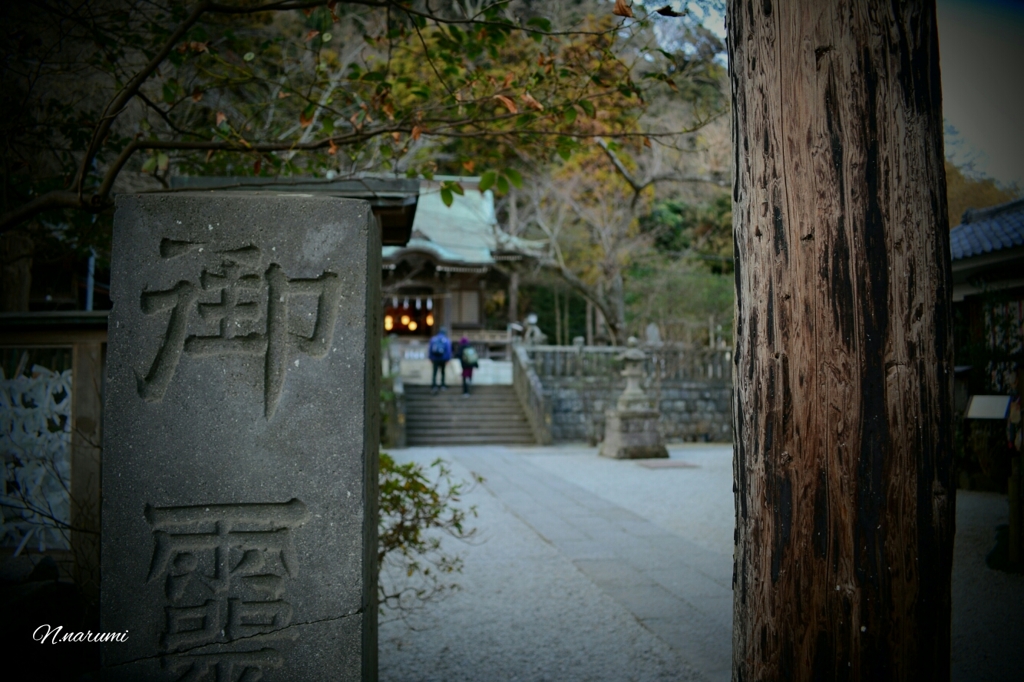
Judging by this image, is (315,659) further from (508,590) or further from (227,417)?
(508,590)

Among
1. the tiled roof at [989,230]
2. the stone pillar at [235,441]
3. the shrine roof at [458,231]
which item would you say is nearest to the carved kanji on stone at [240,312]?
the stone pillar at [235,441]

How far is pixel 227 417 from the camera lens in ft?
6.79

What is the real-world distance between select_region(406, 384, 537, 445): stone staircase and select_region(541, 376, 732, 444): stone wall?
944 mm

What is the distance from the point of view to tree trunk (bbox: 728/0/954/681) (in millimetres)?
1629

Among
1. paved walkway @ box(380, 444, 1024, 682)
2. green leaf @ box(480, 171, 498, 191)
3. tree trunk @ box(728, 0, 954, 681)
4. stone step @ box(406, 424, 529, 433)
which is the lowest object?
paved walkway @ box(380, 444, 1024, 682)

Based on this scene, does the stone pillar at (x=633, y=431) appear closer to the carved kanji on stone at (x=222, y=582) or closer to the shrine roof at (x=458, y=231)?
the shrine roof at (x=458, y=231)

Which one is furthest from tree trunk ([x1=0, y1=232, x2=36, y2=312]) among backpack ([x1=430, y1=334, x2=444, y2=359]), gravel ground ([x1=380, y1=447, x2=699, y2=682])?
backpack ([x1=430, y1=334, x2=444, y2=359])

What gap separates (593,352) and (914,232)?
13889 millimetres

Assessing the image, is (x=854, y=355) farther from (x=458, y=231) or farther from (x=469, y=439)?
(x=458, y=231)

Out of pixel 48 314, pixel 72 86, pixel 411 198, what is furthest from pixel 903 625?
pixel 72 86

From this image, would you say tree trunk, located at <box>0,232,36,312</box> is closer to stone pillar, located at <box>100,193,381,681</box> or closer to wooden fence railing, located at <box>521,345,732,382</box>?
stone pillar, located at <box>100,193,381,681</box>

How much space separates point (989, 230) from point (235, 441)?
3.69 metres

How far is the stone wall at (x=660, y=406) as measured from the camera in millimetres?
14945

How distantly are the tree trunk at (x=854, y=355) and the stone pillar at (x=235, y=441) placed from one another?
1.22m
